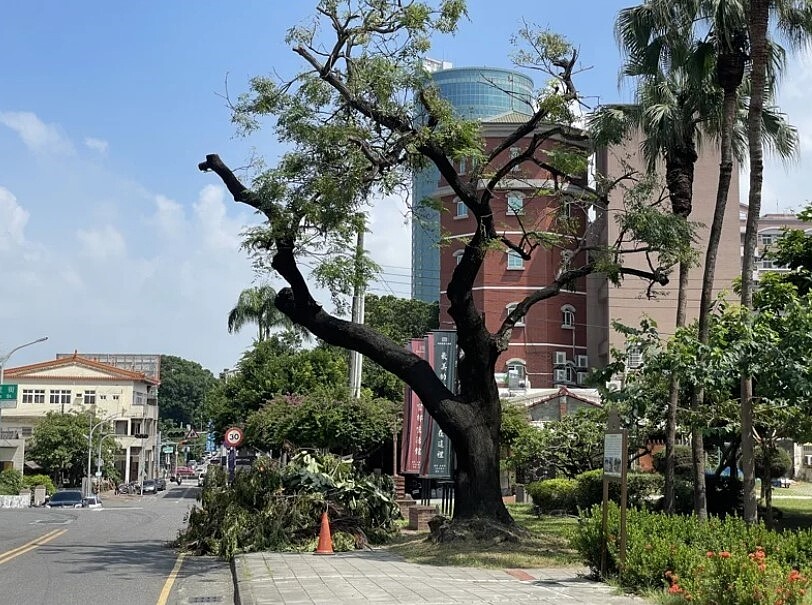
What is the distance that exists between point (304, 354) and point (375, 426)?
1603 centimetres

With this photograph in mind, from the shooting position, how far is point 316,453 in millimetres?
22875

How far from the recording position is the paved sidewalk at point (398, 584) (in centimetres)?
1175

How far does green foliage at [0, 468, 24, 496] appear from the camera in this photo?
67481 millimetres

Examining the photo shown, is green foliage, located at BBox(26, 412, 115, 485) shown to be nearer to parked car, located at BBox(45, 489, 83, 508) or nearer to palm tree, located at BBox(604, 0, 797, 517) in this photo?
parked car, located at BBox(45, 489, 83, 508)

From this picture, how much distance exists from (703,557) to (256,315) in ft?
214

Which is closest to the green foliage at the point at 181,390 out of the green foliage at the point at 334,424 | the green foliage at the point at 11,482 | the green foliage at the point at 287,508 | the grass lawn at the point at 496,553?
the green foliage at the point at 11,482

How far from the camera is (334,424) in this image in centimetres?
4178

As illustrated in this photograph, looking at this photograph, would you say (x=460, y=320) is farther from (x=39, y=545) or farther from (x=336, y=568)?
(x=39, y=545)

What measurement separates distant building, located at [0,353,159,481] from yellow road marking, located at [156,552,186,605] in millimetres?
76731

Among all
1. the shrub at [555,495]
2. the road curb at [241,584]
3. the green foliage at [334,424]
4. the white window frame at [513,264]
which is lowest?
the road curb at [241,584]

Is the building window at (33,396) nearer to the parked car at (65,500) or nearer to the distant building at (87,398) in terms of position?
the distant building at (87,398)

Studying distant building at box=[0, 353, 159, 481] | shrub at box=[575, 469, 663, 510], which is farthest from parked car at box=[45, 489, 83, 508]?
distant building at box=[0, 353, 159, 481]

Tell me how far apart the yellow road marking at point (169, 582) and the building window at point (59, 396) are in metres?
82.7

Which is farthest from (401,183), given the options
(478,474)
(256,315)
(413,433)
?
(256,315)
